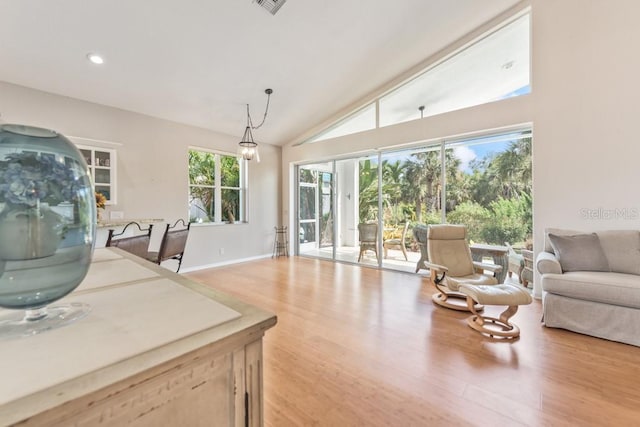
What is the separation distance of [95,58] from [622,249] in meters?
6.17

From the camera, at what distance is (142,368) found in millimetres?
502

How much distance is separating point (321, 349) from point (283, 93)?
3.95m

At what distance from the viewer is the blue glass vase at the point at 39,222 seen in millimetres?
545

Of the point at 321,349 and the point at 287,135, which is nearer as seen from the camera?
the point at 321,349

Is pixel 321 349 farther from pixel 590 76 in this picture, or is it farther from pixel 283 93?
pixel 590 76

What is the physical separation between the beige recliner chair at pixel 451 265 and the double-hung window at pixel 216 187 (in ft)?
13.5

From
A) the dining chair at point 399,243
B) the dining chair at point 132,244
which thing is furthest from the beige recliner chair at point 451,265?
the dining chair at point 132,244

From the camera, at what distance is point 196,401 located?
0.58 meters

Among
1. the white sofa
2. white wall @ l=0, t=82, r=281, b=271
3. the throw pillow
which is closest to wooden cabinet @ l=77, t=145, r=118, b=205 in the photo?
white wall @ l=0, t=82, r=281, b=271

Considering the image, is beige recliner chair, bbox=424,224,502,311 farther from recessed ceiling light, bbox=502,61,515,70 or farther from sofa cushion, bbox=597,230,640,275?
recessed ceiling light, bbox=502,61,515,70

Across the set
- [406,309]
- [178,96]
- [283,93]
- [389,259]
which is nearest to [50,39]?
[178,96]

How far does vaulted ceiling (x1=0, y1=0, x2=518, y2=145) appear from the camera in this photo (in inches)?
112

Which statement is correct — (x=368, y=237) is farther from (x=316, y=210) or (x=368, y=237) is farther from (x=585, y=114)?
(x=585, y=114)

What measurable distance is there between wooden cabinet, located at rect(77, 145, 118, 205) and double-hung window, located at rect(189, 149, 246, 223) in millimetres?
1272
